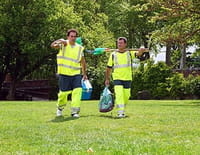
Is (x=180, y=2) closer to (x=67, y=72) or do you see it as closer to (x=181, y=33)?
(x=181, y=33)

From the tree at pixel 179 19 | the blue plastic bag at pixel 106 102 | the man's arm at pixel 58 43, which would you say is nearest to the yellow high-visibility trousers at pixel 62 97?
the blue plastic bag at pixel 106 102

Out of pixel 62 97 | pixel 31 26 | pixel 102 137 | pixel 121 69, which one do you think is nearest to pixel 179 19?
pixel 121 69

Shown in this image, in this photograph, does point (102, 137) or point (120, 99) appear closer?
point (102, 137)

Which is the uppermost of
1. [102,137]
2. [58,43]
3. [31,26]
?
[31,26]

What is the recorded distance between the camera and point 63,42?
32.4 feet

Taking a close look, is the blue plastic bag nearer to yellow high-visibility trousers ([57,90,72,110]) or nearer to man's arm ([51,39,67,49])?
yellow high-visibility trousers ([57,90,72,110])

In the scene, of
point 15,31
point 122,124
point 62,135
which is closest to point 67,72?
point 122,124

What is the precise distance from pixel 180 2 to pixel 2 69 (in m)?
19.7

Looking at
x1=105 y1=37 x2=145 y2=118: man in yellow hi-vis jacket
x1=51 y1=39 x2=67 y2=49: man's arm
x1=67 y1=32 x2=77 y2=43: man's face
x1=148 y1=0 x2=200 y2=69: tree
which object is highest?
x1=148 y1=0 x2=200 y2=69: tree

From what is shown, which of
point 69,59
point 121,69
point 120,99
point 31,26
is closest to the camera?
point 69,59

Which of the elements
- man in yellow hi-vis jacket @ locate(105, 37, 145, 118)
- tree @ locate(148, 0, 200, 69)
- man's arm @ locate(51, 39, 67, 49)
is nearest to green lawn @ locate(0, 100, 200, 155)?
man in yellow hi-vis jacket @ locate(105, 37, 145, 118)

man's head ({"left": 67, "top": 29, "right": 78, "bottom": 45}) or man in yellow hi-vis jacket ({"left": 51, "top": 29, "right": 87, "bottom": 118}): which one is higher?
man's head ({"left": 67, "top": 29, "right": 78, "bottom": 45})

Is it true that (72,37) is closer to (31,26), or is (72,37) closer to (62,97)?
(62,97)

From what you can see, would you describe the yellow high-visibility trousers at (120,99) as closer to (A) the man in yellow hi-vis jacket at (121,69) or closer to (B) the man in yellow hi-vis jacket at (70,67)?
(A) the man in yellow hi-vis jacket at (121,69)
